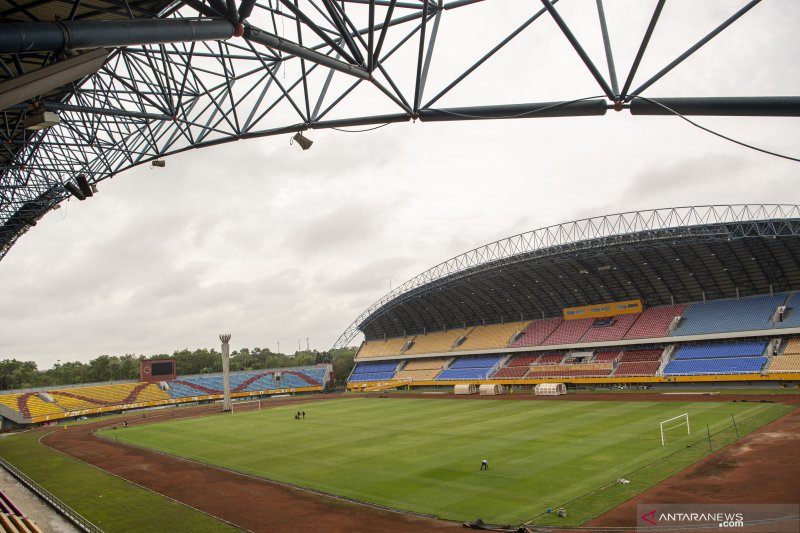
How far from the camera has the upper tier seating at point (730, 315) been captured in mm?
56125

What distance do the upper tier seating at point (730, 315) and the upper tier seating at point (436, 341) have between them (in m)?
33.4

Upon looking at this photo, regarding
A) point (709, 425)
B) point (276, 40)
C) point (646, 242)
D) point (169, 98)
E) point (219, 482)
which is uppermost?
point (646, 242)

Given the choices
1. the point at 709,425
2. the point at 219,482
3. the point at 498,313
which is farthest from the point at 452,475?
the point at 498,313

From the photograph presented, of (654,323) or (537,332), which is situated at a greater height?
(654,323)

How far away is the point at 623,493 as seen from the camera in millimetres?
19953

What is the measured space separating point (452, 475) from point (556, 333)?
51.8 meters

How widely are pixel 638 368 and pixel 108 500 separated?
53.8 metres

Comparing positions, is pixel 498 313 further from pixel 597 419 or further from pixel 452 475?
pixel 452 475

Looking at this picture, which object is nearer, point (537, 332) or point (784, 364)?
point (784, 364)

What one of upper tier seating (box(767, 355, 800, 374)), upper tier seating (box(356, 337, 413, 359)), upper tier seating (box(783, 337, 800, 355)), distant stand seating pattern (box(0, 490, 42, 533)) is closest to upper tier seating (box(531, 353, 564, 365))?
upper tier seating (box(767, 355, 800, 374))

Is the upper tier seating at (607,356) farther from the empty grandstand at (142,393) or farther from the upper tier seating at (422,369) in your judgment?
the empty grandstand at (142,393)

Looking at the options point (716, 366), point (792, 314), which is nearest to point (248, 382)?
point (716, 366)

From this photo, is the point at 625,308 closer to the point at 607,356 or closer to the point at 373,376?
the point at 607,356

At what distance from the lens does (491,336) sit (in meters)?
81.4
